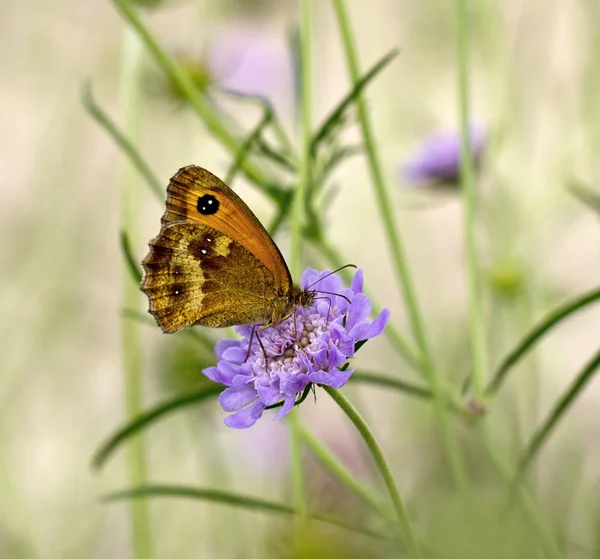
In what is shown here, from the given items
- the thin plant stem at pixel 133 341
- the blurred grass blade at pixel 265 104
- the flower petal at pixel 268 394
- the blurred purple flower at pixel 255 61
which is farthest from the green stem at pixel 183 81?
the blurred purple flower at pixel 255 61

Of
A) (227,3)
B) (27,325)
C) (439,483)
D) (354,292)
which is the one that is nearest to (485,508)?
(354,292)

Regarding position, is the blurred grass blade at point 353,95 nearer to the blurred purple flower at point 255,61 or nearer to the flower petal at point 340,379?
the flower petal at point 340,379

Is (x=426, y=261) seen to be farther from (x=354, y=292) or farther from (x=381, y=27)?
(x=354, y=292)

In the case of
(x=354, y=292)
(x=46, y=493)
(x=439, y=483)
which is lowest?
(x=46, y=493)

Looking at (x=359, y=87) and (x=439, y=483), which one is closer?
(x=359, y=87)

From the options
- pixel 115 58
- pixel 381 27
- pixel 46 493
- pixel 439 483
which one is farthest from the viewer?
pixel 381 27

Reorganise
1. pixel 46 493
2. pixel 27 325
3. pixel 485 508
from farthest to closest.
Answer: pixel 46 493
pixel 27 325
pixel 485 508

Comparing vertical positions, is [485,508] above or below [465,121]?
below

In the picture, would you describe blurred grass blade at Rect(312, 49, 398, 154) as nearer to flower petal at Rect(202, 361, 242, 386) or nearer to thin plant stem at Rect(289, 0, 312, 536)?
thin plant stem at Rect(289, 0, 312, 536)
